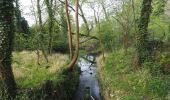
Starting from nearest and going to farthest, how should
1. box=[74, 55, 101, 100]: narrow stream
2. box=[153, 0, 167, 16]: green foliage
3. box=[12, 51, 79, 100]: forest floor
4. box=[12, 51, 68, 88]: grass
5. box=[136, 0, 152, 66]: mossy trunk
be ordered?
box=[12, 51, 79, 100]: forest floor → box=[12, 51, 68, 88]: grass → box=[136, 0, 152, 66]: mossy trunk → box=[74, 55, 101, 100]: narrow stream → box=[153, 0, 167, 16]: green foliage

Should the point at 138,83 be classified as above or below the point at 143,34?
below

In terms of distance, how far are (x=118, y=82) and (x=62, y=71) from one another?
10.8ft

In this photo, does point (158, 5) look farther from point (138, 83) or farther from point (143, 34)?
point (138, 83)

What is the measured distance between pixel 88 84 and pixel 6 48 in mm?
10743

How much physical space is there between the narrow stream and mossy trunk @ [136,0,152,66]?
13.1 feet

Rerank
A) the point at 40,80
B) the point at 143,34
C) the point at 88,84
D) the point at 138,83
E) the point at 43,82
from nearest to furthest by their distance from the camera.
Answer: the point at 43,82
the point at 40,80
the point at 138,83
the point at 143,34
the point at 88,84

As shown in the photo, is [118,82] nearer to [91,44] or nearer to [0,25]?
[0,25]

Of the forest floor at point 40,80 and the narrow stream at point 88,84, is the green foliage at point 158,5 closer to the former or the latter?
the narrow stream at point 88,84

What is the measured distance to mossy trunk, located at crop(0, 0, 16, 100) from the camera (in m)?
11.3

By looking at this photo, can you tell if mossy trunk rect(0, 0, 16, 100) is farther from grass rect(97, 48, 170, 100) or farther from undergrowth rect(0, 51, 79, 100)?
grass rect(97, 48, 170, 100)

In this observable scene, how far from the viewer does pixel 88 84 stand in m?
21.2

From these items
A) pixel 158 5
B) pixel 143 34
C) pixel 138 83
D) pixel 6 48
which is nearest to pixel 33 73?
pixel 6 48

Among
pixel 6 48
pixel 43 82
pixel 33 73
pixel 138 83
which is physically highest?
pixel 6 48

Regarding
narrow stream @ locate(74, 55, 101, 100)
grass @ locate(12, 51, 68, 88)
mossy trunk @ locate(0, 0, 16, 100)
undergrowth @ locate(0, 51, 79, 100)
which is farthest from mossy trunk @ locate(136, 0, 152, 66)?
mossy trunk @ locate(0, 0, 16, 100)
